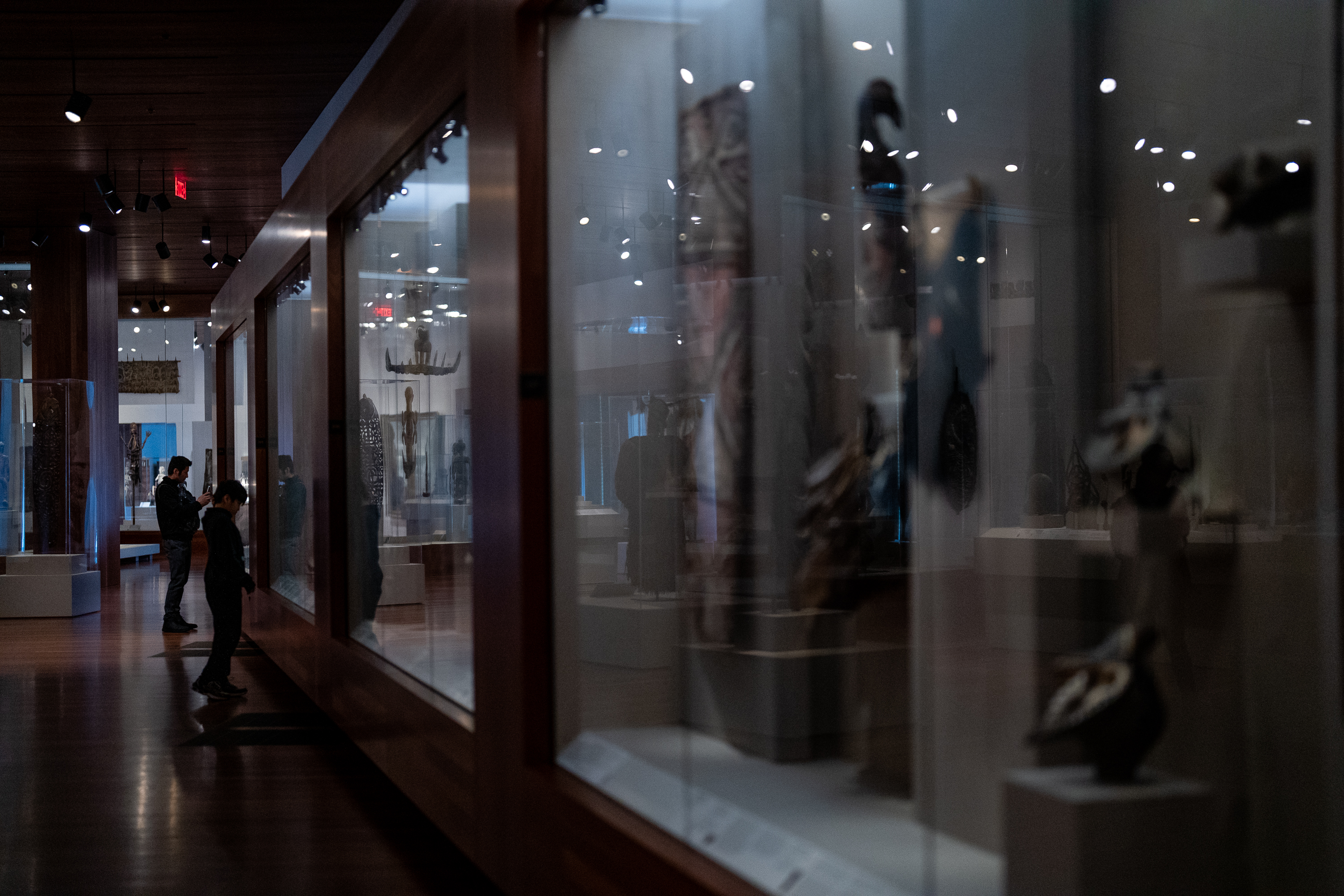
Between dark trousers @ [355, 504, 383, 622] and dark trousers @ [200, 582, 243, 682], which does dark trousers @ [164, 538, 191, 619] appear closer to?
dark trousers @ [200, 582, 243, 682]

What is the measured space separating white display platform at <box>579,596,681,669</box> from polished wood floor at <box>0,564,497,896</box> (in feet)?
3.78

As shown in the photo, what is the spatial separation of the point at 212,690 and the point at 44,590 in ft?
22.9

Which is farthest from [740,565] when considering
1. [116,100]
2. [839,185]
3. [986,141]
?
[116,100]

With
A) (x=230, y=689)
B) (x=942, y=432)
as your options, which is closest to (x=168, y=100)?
(x=230, y=689)

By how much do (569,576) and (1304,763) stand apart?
2.60m

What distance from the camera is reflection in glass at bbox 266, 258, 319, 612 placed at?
29.2 feet

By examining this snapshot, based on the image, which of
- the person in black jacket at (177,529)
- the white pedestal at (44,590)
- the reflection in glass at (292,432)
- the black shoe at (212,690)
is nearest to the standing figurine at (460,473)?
the reflection in glass at (292,432)

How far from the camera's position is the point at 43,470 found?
593 inches

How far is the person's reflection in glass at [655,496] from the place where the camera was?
14.0 feet

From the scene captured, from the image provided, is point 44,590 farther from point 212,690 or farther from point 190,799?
point 190,799

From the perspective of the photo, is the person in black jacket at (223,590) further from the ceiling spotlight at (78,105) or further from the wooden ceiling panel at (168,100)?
the wooden ceiling panel at (168,100)

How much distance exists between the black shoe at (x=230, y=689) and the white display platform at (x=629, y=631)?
216 inches

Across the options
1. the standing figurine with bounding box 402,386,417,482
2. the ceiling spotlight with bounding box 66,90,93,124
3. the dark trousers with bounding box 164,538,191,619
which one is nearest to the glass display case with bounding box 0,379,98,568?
the dark trousers with bounding box 164,538,191,619

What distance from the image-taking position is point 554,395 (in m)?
4.34
